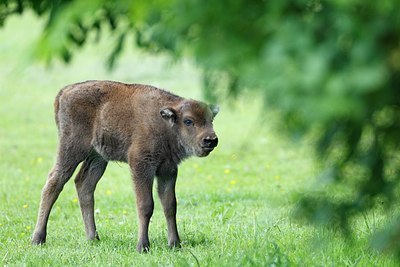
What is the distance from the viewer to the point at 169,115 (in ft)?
28.2

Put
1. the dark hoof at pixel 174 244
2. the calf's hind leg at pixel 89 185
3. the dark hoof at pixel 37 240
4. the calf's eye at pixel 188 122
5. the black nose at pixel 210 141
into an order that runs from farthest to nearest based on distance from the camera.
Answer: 1. the calf's hind leg at pixel 89 185
2. the dark hoof at pixel 37 240
3. the dark hoof at pixel 174 244
4. the calf's eye at pixel 188 122
5. the black nose at pixel 210 141

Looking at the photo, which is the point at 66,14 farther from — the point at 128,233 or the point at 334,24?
the point at 128,233

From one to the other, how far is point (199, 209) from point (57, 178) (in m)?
2.52

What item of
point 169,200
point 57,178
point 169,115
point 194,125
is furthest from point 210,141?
point 57,178

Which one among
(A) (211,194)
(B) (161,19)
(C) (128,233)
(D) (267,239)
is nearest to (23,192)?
(A) (211,194)

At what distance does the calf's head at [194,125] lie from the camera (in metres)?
8.47

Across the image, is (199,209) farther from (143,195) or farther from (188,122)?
(188,122)

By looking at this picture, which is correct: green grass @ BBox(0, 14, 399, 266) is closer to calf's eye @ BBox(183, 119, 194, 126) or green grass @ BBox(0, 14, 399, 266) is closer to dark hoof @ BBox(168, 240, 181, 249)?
dark hoof @ BBox(168, 240, 181, 249)

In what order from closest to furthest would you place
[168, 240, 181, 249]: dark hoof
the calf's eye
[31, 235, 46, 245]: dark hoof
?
the calf's eye → [168, 240, 181, 249]: dark hoof → [31, 235, 46, 245]: dark hoof

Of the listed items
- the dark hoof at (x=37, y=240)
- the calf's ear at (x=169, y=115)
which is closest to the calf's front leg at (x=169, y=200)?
the calf's ear at (x=169, y=115)

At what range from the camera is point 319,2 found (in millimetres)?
3867

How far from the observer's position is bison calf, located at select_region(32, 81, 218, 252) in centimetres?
860

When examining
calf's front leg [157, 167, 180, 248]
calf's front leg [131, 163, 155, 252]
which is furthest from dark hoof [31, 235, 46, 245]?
calf's front leg [157, 167, 180, 248]

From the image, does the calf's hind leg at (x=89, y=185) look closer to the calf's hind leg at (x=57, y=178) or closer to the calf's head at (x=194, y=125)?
the calf's hind leg at (x=57, y=178)
